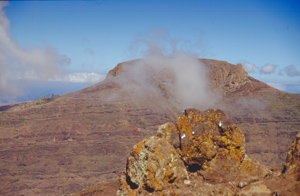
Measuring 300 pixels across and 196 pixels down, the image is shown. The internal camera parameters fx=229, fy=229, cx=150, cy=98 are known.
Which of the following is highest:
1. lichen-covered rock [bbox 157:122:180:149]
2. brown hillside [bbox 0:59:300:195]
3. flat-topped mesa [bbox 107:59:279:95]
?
flat-topped mesa [bbox 107:59:279:95]

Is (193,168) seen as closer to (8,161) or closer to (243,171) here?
(243,171)

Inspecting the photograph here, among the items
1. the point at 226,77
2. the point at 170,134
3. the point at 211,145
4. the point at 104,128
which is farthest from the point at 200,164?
the point at 226,77

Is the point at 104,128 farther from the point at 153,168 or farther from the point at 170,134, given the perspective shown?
the point at 153,168

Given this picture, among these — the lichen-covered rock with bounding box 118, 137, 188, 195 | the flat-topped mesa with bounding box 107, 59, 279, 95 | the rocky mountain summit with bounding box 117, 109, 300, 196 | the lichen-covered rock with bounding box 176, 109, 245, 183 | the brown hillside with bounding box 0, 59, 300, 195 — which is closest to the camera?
the rocky mountain summit with bounding box 117, 109, 300, 196

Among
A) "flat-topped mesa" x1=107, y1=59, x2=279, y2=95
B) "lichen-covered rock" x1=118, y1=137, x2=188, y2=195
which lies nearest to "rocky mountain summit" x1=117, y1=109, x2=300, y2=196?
"lichen-covered rock" x1=118, y1=137, x2=188, y2=195

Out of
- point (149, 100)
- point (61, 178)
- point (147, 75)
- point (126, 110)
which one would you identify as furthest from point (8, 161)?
point (147, 75)

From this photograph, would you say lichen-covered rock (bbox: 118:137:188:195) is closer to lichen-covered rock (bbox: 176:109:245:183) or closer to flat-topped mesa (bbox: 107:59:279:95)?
lichen-covered rock (bbox: 176:109:245:183)

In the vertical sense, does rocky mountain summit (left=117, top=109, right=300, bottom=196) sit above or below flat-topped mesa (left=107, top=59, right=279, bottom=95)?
below

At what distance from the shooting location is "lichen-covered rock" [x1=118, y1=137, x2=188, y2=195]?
997 centimetres

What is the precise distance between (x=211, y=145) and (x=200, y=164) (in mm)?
1062

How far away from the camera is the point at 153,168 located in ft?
33.1

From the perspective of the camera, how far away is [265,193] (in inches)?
347

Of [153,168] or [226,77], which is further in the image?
[226,77]

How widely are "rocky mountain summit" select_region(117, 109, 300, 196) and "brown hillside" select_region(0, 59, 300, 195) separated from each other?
47496 mm
